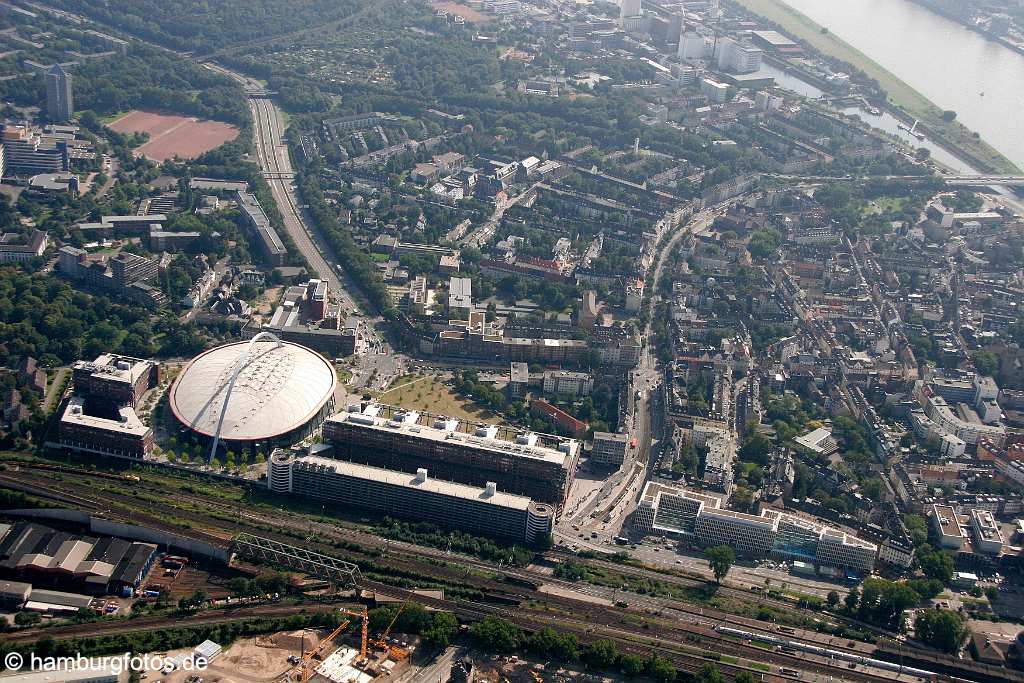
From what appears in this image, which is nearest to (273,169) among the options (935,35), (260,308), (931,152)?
(260,308)

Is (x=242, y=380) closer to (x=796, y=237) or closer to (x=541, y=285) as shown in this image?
(x=541, y=285)

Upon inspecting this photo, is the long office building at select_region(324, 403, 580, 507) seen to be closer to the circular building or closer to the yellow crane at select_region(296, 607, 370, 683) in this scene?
the circular building

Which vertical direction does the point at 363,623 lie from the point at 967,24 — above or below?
below

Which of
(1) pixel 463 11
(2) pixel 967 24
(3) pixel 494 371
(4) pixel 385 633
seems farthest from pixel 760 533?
(2) pixel 967 24

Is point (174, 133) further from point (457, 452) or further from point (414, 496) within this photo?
point (414, 496)

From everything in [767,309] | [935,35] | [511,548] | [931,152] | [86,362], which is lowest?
[86,362]
